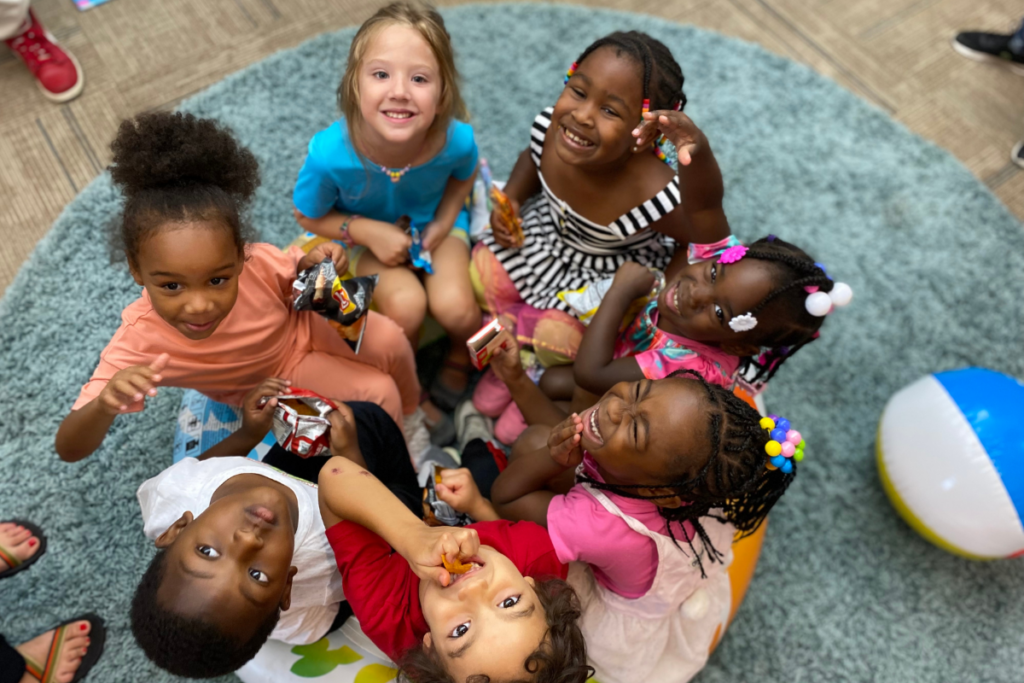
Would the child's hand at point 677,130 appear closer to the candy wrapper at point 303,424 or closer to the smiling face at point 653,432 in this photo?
the smiling face at point 653,432

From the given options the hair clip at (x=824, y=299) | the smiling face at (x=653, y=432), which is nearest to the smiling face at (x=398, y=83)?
the smiling face at (x=653, y=432)

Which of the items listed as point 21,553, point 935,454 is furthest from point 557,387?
point 21,553

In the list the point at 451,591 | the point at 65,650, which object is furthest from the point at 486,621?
the point at 65,650

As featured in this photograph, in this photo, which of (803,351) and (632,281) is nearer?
(632,281)

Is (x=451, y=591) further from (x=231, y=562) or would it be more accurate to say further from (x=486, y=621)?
(x=231, y=562)

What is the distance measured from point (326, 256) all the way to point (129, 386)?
0.40 meters

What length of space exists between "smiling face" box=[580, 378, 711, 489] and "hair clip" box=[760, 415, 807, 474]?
9 centimetres

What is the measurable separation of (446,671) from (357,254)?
873 mm

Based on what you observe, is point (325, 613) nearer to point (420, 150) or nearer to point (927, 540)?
point (420, 150)

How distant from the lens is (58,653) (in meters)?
1.28

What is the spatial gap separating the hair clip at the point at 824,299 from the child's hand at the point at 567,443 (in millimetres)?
408

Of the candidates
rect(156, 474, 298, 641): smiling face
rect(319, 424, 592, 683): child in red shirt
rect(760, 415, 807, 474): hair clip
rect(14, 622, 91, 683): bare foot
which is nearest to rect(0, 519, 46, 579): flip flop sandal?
rect(14, 622, 91, 683): bare foot

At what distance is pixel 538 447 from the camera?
1.25 m

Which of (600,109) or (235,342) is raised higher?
(600,109)
